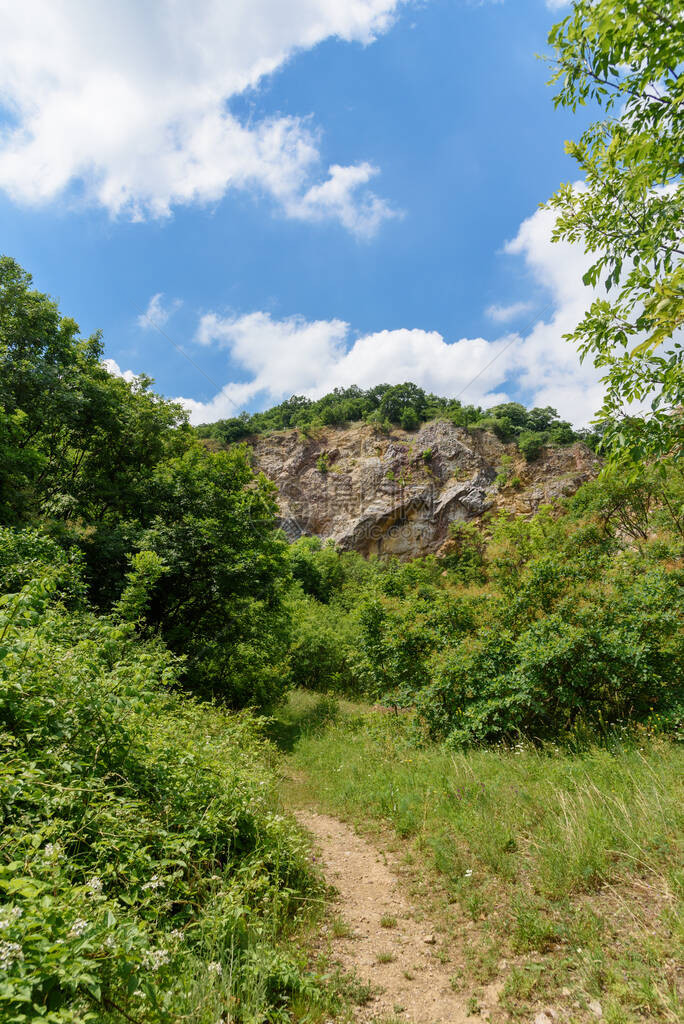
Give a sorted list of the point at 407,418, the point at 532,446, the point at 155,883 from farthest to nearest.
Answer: the point at 407,418 → the point at 532,446 → the point at 155,883

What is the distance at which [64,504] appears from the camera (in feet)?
40.3

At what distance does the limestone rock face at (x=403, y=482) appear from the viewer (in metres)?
40.1

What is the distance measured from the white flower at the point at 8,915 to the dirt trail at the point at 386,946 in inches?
100

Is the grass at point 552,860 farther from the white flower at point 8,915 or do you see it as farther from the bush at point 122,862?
the white flower at point 8,915

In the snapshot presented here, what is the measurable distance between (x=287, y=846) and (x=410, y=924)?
4.15 feet

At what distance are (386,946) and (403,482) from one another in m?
39.5

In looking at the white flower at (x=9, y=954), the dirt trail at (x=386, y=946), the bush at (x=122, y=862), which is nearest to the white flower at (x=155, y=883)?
the bush at (x=122, y=862)

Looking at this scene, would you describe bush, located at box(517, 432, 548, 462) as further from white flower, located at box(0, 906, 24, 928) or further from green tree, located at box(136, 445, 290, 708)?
white flower, located at box(0, 906, 24, 928)

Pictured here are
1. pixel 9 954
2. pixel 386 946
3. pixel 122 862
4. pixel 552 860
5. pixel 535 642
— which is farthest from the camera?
pixel 535 642

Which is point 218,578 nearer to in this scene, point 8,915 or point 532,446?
point 8,915

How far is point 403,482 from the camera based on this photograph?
42375mm

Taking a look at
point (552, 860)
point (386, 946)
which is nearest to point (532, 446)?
point (552, 860)

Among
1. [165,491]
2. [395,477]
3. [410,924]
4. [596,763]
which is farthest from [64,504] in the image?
[395,477]

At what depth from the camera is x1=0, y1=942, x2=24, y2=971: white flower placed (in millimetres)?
1503
